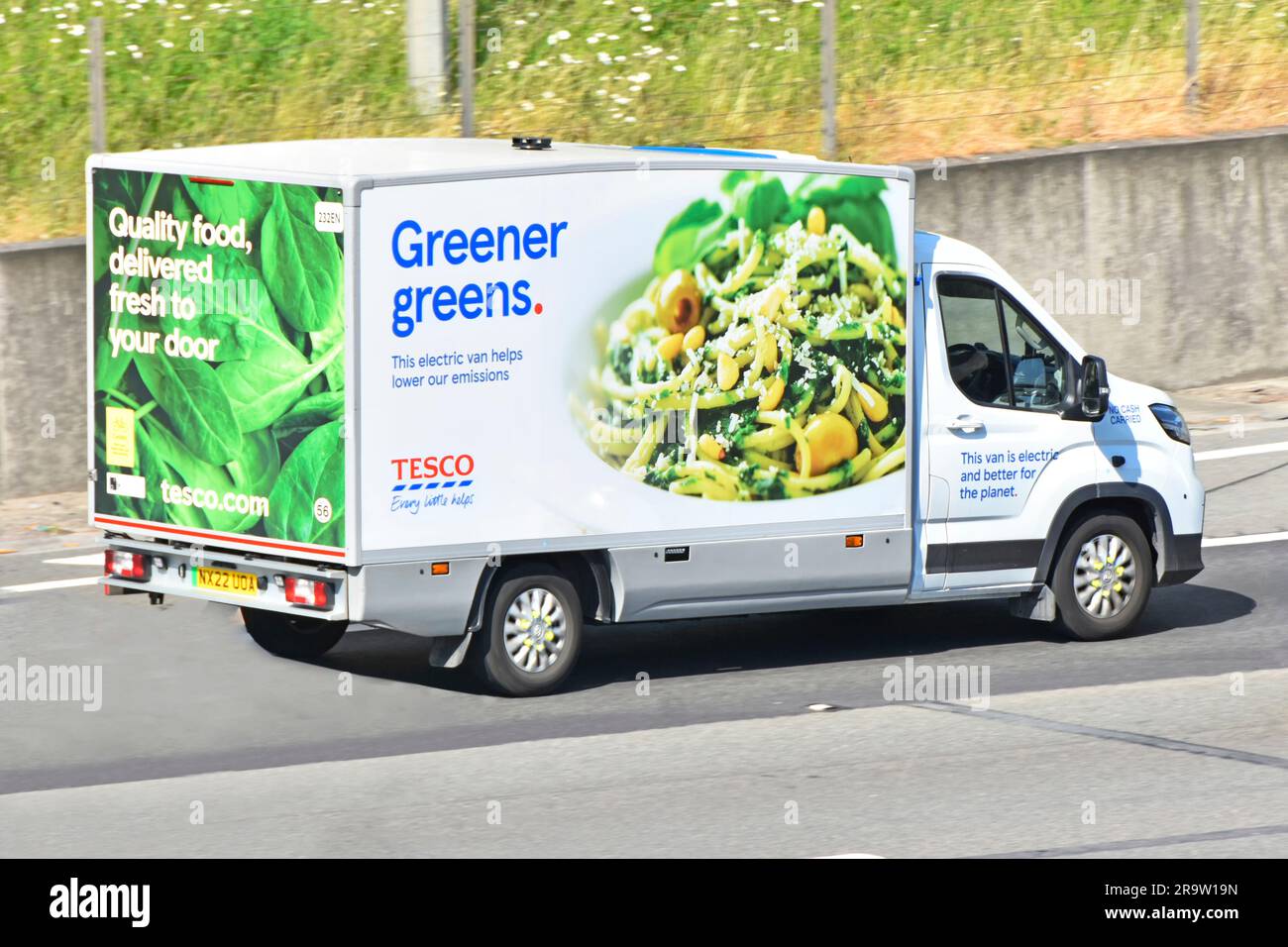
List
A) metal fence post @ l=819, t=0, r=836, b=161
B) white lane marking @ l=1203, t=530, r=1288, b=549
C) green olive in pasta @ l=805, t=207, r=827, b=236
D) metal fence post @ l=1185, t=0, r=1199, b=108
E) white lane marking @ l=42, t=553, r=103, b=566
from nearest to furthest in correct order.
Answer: green olive in pasta @ l=805, t=207, r=827, b=236 < white lane marking @ l=42, t=553, r=103, b=566 < white lane marking @ l=1203, t=530, r=1288, b=549 < metal fence post @ l=819, t=0, r=836, b=161 < metal fence post @ l=1185, t=0, r=1199, b=108

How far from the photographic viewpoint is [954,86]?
65.7 feet

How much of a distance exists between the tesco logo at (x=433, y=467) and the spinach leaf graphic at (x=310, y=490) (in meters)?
0.28

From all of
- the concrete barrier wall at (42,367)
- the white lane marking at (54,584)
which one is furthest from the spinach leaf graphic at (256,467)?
the concrete barrier wall at (42,367)

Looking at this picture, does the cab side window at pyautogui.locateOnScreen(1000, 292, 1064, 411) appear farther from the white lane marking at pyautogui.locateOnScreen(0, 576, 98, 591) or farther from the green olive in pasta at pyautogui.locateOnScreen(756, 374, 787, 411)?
the white lane marking at pyautogui.locateOnScreen(0, 576, 98, 591)

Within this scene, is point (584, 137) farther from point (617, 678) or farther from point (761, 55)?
point (617, 678)

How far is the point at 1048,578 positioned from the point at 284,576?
4191mm

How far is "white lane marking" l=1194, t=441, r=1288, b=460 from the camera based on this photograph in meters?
16.7

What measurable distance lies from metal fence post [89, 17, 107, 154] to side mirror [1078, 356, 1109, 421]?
818 centimetres

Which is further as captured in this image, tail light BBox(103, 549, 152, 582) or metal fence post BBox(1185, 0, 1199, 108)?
metal fence post BBox(1185, 0, 1199, 108)

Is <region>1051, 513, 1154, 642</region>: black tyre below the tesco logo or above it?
below

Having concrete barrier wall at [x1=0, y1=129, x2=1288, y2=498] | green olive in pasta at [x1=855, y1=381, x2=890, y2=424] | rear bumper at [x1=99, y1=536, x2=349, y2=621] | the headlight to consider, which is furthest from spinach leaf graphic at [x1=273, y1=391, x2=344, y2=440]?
concrete barrier wall at [x1=0, y1=129, x2=1288, y2=498]

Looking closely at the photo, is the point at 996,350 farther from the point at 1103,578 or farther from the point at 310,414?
the point at 310,414

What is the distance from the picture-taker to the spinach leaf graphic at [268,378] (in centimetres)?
1009

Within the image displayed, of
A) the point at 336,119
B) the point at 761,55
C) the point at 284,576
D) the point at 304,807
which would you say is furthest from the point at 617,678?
the point at 761,55
